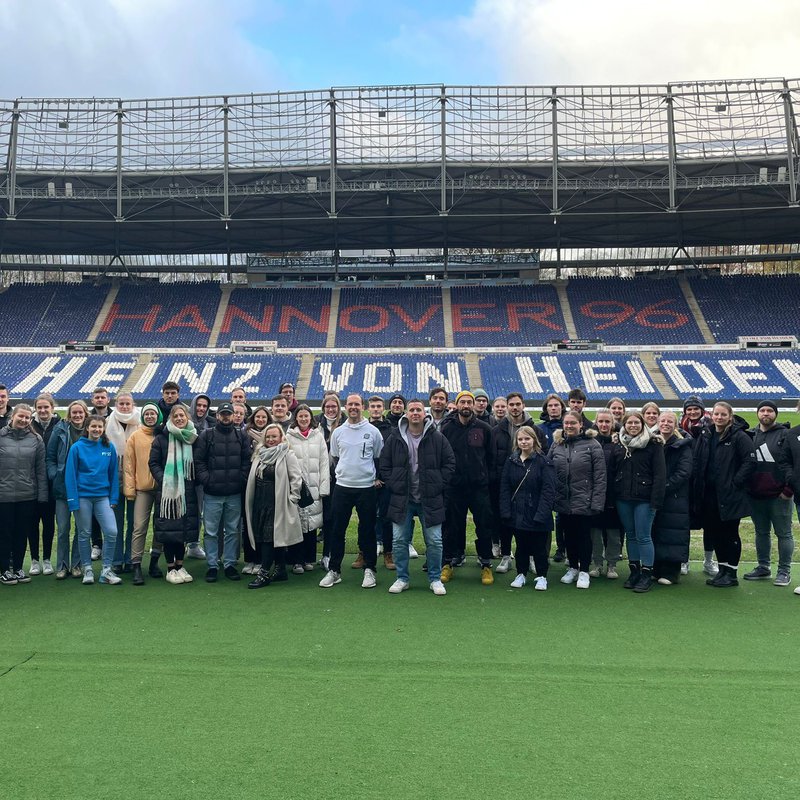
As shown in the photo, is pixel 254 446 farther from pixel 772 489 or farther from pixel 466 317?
pixel 466 317

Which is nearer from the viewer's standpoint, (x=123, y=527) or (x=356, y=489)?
(x=356, y=489)

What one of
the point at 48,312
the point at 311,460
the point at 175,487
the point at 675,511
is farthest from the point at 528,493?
the point at 48,312

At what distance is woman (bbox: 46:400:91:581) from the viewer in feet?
20.6

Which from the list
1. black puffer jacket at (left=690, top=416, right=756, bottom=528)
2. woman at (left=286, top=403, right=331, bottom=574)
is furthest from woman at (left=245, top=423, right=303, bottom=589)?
black puffer jacket at (left=690, top=416, right=756, bottom=528)

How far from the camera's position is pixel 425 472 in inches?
235

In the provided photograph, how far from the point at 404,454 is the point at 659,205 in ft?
102

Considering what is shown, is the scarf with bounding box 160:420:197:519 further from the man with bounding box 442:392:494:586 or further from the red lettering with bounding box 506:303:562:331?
the red lettering with bounding box 506:303:562:331

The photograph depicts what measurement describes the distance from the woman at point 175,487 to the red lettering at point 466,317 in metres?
31.2

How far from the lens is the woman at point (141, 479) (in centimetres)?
637

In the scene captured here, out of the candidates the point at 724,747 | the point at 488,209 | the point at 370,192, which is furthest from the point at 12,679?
the point at 488,209

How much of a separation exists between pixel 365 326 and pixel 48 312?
18579mm

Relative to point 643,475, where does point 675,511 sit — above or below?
below

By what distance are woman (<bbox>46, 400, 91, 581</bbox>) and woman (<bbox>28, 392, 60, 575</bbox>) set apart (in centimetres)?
12

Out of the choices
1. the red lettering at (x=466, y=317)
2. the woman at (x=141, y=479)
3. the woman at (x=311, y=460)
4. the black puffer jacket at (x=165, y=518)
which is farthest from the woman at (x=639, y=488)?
the red lettering at (x=466, y=317)
